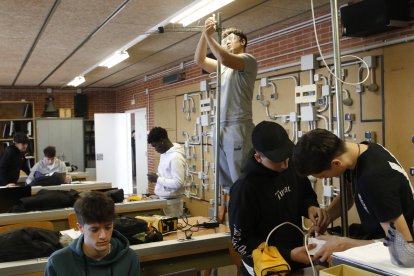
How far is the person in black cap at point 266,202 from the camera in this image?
202 centimetres

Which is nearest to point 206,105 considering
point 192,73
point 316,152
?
point 192,73

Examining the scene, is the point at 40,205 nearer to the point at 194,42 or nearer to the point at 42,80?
the point at 194,42

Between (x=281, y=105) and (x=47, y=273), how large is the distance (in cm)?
358

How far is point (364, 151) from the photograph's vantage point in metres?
1.76

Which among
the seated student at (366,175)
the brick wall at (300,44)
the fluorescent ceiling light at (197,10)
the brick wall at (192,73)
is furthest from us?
the brick wall at (192,73)

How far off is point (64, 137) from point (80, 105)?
1.03 meters

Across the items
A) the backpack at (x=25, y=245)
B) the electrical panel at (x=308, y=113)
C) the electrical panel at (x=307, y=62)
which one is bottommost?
the backpack at (x=25, y=245)

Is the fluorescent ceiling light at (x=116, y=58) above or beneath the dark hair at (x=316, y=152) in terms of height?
above

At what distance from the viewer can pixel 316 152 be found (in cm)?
171

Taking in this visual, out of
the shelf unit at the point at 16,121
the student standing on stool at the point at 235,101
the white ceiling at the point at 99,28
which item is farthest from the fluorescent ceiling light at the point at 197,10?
the shelf unit at the point at 16,121

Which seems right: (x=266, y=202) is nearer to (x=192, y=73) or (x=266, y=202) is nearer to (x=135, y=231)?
(x=135, y=231)

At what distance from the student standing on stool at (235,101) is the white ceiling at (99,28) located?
3.96 ft

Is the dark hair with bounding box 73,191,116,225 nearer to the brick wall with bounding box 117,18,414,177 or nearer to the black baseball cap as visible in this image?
the black baseball cap

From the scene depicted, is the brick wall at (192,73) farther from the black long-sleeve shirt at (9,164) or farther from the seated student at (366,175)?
the black long-sleeve shirt at (9,164)
